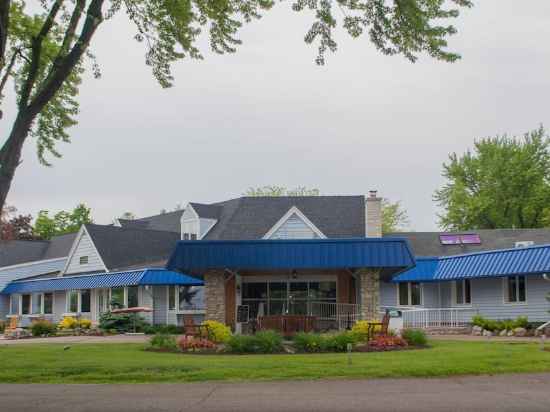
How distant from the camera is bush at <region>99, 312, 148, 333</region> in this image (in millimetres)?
34844

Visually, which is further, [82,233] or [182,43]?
[82,233]

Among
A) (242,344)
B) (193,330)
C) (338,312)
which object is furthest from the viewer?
(338,312)

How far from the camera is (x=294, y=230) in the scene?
3769 centimetres

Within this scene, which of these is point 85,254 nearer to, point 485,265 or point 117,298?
point 117,298

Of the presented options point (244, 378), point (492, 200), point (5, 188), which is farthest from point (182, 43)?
point (492, 200)

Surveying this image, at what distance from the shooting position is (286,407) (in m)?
11.0

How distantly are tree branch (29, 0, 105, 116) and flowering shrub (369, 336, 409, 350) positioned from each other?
1163cm

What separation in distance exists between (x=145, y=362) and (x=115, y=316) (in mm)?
19005

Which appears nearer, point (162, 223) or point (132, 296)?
point (132, 296)

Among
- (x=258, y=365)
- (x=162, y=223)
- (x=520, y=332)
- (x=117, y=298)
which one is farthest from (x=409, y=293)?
(x=258, y=365)

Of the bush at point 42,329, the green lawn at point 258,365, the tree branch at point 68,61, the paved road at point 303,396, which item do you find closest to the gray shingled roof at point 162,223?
the bush at point 42,329

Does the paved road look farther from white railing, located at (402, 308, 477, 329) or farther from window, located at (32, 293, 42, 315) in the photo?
window, located at (32, 293, 42, 315)

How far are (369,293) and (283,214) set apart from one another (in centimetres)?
1390

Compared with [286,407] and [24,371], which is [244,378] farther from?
[24,371]
